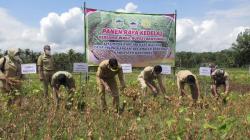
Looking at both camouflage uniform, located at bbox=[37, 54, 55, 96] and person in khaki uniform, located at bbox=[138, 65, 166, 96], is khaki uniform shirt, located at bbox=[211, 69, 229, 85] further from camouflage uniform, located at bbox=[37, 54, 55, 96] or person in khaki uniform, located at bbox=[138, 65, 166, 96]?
camouflage uniform, located at bbox=[37, 54, 55, 96]

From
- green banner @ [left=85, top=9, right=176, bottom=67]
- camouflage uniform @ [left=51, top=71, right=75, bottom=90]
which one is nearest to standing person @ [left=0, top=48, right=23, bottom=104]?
camouflage uniform @ [left=51, top=71, right=75, bottom=90]

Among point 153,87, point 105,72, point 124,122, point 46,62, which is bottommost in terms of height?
point 124,122

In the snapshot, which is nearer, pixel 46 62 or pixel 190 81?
pixel 190 81

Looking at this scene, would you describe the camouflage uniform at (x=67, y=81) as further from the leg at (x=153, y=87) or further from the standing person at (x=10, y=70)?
the leg at (x=153, y=87)

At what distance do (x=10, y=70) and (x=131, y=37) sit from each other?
10.6 m

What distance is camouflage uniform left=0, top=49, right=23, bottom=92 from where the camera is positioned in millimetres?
9367

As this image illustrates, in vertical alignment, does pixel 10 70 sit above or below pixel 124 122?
above

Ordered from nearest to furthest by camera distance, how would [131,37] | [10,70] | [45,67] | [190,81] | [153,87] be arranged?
[10,70]
[190,81]
[45,67]
[153,87]
[131,37]

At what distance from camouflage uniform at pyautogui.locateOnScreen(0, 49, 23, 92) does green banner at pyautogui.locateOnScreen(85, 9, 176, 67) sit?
8.54 m

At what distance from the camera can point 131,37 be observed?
19.8 m

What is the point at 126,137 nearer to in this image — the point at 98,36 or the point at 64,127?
the point at 64,127

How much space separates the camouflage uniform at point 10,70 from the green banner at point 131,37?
336 inches

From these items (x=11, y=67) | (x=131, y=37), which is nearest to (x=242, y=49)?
(x=131, y=37)

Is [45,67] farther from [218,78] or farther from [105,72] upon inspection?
[218,78]
